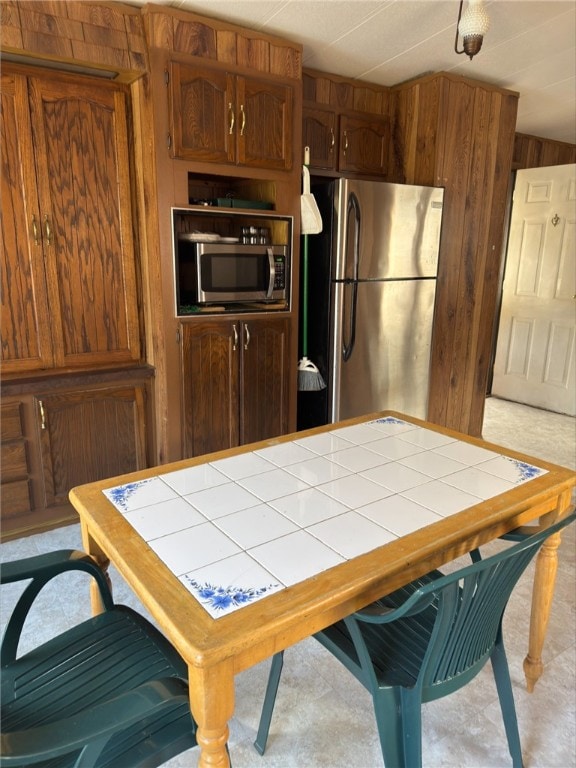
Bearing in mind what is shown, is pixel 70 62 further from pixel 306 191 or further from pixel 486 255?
pixel 486 255

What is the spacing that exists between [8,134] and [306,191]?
1472 millimetres

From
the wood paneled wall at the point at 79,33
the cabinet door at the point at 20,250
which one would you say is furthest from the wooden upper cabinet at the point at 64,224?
the wood paneled wall at the point at 79,33

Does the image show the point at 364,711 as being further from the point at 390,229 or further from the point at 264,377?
the point at 390,229

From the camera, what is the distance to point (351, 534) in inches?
44.6

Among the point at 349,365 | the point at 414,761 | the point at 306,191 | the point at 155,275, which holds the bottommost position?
the point at 414,761

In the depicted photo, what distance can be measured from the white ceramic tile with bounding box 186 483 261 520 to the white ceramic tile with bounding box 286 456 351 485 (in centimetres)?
18

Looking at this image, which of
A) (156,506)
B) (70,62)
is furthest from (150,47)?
(156,506)

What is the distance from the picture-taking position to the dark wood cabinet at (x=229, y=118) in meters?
2.39

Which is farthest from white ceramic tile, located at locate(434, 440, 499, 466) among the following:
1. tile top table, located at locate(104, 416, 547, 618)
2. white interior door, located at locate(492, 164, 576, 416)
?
white interior door, located at locate(492, 164, 576, 416)

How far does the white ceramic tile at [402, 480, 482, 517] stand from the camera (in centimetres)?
126

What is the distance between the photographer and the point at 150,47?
90.0 inches

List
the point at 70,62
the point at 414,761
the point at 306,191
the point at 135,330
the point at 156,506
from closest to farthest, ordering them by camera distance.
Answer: the point at 414,761 < the point at 156,506 < the point at 70,62 < the point at 135,330 < the point at 306,191

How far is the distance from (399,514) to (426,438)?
562 mm

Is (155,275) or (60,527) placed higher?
(155,275)
